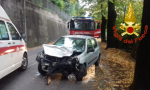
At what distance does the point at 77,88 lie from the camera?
5102 mm

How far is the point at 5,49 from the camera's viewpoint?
4.83 metres

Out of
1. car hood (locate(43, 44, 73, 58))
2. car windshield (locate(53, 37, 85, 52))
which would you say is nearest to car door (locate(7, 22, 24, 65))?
car hood (locate(43, 44, 73, 58))

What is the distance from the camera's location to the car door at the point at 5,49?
15.1ft

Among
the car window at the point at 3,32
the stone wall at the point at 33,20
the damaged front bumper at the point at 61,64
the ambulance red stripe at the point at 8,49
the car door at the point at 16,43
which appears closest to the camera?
the ambulance red stripe at the point at 8,49

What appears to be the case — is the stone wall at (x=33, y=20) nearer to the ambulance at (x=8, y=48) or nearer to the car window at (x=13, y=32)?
the car window at (x=13, y=32)

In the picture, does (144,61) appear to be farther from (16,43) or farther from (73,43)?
(16,43)

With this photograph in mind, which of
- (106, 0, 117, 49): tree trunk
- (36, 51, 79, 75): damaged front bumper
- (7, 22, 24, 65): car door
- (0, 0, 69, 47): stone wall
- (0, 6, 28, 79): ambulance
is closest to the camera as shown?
(0, 6, 28, 79): ambulance

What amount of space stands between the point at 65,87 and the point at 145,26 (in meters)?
3.07

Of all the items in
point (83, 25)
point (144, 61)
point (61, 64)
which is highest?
point (83, 25)

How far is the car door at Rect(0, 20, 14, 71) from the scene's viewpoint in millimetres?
4605

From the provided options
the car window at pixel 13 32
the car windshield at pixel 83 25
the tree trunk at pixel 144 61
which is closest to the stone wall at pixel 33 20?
the car windshield at pixel 83 25

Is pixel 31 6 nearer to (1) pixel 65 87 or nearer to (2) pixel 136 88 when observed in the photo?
(1) pixel 65 87

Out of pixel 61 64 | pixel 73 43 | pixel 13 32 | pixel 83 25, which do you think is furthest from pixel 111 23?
pixel 13 32

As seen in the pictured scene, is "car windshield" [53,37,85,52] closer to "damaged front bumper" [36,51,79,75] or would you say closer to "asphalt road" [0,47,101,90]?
"damaged front bumper" [36,51,79,75]
